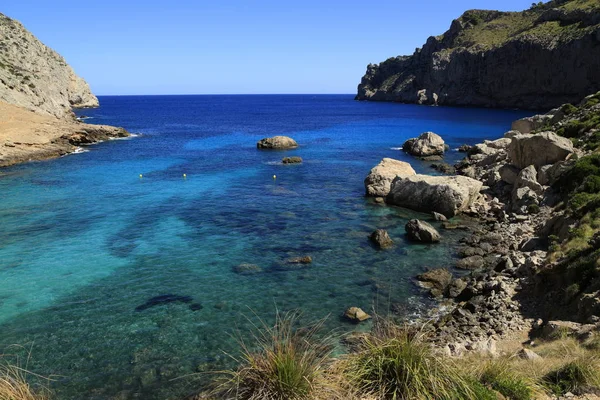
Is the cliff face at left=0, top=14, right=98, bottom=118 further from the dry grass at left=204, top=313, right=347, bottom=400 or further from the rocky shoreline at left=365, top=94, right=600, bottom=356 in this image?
the dry grass at left=204, top=313, right=347, bottom=400

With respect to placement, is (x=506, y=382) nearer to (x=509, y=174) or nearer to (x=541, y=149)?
(x=541, y=149)

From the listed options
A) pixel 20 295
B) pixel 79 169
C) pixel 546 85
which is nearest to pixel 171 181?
pixel 79 169

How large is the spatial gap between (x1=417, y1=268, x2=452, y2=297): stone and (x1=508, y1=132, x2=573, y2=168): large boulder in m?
17.6

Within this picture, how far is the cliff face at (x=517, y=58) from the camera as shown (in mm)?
123438

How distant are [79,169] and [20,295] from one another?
116ft

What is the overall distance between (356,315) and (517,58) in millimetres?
148123

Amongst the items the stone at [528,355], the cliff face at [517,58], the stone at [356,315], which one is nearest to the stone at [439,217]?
the stone at [356,315]

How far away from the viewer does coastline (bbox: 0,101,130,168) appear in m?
57.6

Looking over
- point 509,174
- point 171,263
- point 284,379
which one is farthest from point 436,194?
point 284,379

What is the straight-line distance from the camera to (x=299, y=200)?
38.7 m

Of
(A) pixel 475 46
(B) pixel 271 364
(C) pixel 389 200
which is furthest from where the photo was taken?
(A) pixel 475 46

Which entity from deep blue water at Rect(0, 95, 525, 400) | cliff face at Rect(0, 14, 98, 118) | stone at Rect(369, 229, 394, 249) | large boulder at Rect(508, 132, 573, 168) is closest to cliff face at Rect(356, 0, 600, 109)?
deep blue water at Rect(0, 95, 525, 400)

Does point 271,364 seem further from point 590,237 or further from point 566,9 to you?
point 566,9

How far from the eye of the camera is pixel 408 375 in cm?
838
